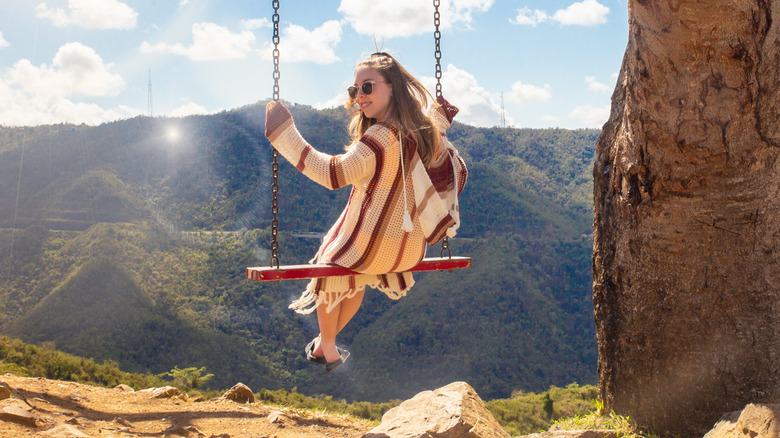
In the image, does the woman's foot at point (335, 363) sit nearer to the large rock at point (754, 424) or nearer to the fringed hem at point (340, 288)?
the fringed hem at point (340, 288)

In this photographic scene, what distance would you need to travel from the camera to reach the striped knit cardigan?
2.79 meters

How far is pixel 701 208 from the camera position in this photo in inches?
111

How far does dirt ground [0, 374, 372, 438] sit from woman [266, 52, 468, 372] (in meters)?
1.17

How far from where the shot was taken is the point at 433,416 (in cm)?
295

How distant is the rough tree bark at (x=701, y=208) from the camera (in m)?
2.67

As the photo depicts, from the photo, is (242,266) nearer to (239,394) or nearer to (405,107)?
(239,394)

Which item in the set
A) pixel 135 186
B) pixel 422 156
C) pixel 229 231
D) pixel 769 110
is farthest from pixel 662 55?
pixel 135 186

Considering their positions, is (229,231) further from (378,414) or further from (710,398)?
(710,398)

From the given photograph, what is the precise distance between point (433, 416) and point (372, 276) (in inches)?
29.8

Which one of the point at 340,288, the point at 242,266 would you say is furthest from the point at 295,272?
the point at 242,266

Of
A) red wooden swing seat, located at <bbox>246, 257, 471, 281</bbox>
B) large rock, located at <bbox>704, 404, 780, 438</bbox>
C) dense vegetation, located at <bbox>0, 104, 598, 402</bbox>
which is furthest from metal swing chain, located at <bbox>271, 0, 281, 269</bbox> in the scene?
dense vegetation, located at <bbox>0, 104, 598, 402</bbox>

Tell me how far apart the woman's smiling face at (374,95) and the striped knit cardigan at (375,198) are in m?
0.19

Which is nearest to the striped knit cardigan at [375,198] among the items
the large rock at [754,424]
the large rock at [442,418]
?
the large rock at [442,418]

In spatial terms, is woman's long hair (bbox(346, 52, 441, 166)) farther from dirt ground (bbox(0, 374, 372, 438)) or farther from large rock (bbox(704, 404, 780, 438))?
dirt ground (bbox(0, 374, 372, 438))
